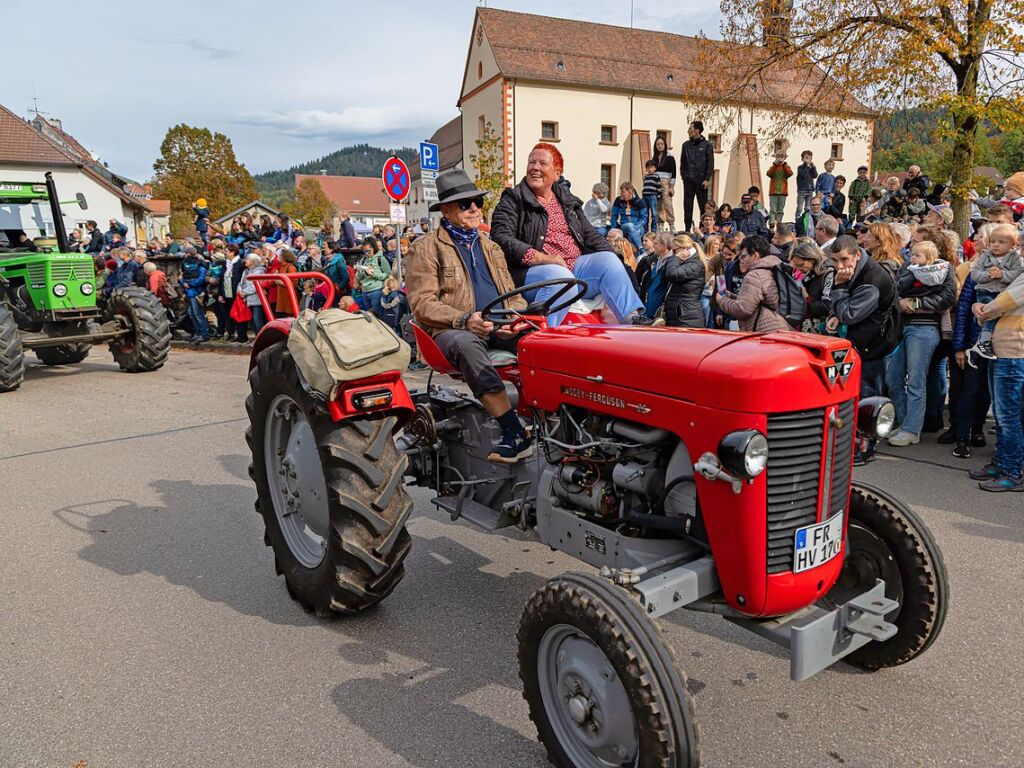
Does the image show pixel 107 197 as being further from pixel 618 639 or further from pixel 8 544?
pixel 618 639

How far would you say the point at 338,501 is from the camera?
3.12 metres

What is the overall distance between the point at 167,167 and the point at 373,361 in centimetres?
5923

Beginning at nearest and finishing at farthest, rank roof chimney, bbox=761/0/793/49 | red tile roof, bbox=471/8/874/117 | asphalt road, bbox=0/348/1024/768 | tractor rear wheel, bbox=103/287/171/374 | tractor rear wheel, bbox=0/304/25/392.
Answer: asphalt road, bbox=0/348/1024/768 < tractor rear wheel, bbox=0/304/25/392 < tractor rear wheel, bbox=103/287/171/374 < roof chimney, bbox=761/0/793/49 < red tile roof, bbox=471/8/874/117

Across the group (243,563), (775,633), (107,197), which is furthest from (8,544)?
(107,197)

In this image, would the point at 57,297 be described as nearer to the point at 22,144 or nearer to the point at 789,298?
the point at 789,298

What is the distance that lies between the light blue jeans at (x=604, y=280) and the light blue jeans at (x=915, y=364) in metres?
3.38

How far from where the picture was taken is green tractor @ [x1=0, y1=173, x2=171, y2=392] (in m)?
9.60

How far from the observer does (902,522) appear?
2.71 meters

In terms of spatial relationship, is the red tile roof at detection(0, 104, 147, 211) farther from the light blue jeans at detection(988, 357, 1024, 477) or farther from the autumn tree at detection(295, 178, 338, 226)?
the light blue jeans at detection(988, 357, 1024, 477)

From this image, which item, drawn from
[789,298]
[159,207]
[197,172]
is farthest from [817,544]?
[159,207]

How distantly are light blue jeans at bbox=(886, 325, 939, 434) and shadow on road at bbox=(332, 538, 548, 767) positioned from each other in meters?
3.87

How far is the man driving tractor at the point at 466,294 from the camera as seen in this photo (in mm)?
3416

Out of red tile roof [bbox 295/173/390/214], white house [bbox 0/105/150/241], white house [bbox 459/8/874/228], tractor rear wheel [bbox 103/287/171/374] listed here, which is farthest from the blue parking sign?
red tile roof [bbox 295/173/390/214]

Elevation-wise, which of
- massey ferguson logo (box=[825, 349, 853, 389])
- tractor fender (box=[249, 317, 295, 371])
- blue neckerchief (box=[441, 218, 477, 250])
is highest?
blue neckerchief (box=[441, 218, 477, 250])
